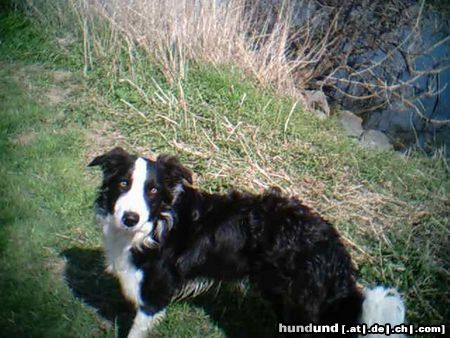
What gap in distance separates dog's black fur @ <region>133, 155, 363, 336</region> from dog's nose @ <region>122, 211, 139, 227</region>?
212 millimetres

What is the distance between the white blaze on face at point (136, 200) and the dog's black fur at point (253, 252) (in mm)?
91

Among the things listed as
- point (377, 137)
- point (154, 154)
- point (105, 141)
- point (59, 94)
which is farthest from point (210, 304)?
point (377, 137)

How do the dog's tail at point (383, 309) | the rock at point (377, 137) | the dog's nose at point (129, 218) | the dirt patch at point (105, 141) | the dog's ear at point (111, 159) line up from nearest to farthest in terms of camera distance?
the dog's tail at point (383, 309)
the dog's nose at point (129, 218)
the dog's ear at point (111, 159)
the dirt patch at point (105, 141)
the rock at point (377, 137)

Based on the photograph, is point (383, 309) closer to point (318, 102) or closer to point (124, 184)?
point (124, 184)

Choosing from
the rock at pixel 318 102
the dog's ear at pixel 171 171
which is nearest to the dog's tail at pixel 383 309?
the dog's ear at pixel 171 171

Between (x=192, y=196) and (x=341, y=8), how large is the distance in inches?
251

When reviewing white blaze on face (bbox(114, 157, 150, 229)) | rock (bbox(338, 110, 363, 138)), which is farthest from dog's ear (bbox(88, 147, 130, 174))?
rock (bbox(338, 110, 363, 138))

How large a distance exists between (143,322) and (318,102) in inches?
235

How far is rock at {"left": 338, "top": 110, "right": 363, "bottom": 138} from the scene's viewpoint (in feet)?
27.7

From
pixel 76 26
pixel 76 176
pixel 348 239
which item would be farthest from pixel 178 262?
pixel 76 26

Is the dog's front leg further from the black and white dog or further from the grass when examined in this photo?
the grass

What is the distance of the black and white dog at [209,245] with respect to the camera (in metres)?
3.28

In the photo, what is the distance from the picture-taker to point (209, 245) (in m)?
3.60

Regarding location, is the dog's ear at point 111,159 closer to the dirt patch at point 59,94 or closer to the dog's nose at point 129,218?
the dog's nose at point 129,218
